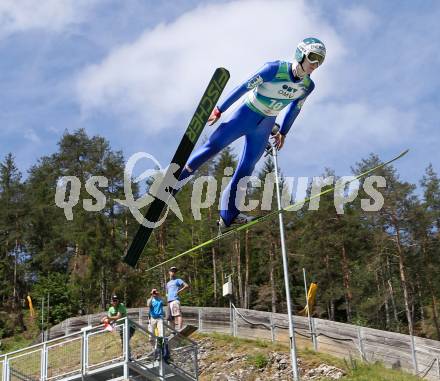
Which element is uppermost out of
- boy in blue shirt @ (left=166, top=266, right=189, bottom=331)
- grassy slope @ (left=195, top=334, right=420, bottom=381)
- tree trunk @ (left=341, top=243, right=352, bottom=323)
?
tree trunk @ (left=341, top=243, right=352, bottom=323)

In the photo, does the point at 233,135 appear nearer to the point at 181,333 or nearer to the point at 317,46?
the point at 317,46

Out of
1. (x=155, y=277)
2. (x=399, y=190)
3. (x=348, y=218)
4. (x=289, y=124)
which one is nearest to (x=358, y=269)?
(x=348, y=218)

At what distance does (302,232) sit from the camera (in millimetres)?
35812

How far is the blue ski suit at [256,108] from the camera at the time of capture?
28.0 feet

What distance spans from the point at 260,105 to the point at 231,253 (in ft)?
98.9

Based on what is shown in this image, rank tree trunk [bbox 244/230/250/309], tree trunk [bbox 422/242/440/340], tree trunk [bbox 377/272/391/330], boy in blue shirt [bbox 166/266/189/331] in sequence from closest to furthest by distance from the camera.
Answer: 1. boy in blue shirt [bbox 166/266/189/331]
2. tree trunk [bbox 422/242/440/340]
3. tree trunk [bbox 377/272/391/330]
4. tree trunk [bbox 244/230/250/309]

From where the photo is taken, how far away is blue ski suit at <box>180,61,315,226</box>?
852 centimetres

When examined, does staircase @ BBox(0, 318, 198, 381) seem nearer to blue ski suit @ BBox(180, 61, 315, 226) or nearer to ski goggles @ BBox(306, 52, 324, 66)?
blue ski suit @ BBox(180, 61, 315, 226)

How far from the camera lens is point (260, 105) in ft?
28.6

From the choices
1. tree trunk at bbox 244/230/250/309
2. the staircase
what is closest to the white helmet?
the staircase

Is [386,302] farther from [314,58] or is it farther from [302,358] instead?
[314,58]

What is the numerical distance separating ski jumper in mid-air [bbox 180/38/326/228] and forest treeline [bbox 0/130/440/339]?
20760mm

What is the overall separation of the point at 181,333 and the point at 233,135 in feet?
15.0

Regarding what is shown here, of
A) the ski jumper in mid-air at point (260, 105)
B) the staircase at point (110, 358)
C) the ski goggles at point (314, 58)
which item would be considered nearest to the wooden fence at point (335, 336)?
the staircase at point (110, 358)
